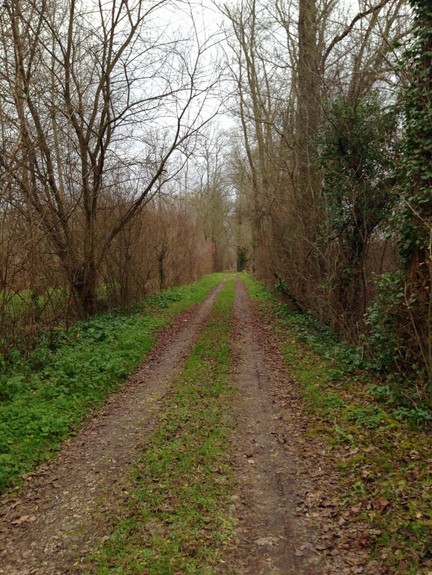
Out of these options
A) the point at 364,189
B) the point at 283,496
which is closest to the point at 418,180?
the point at 364,189

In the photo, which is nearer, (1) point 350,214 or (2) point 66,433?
(2) point 66,433

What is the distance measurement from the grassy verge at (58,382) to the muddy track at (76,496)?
28 cm

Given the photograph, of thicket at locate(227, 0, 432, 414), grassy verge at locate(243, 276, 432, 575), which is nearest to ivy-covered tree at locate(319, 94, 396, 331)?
thicket at locate(227, 0, 432, 414)

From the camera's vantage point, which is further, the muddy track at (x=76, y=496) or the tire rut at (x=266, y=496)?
the muddy track at (x=76, y=496)

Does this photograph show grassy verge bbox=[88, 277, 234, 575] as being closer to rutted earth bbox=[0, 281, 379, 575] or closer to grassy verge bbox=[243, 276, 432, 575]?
rutted earth bbox=[0, 281, 379, 575]

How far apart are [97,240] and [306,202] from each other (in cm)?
→ 700

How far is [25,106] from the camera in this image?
9508 mm

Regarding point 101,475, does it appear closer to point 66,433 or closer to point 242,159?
point 66,433

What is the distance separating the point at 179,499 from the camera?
3.97m

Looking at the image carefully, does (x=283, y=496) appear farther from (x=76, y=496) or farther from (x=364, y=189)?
(x=364, y=189)

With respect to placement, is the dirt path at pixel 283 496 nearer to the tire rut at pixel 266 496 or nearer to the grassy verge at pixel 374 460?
the tire rut at pixel 266 496

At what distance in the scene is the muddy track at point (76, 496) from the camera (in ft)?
10.9

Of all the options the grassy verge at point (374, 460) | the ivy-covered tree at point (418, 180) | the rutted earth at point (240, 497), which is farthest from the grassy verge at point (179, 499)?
the ivy-covered tree at point (418, 180)

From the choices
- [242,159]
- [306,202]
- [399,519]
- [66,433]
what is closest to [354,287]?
[306,202]
